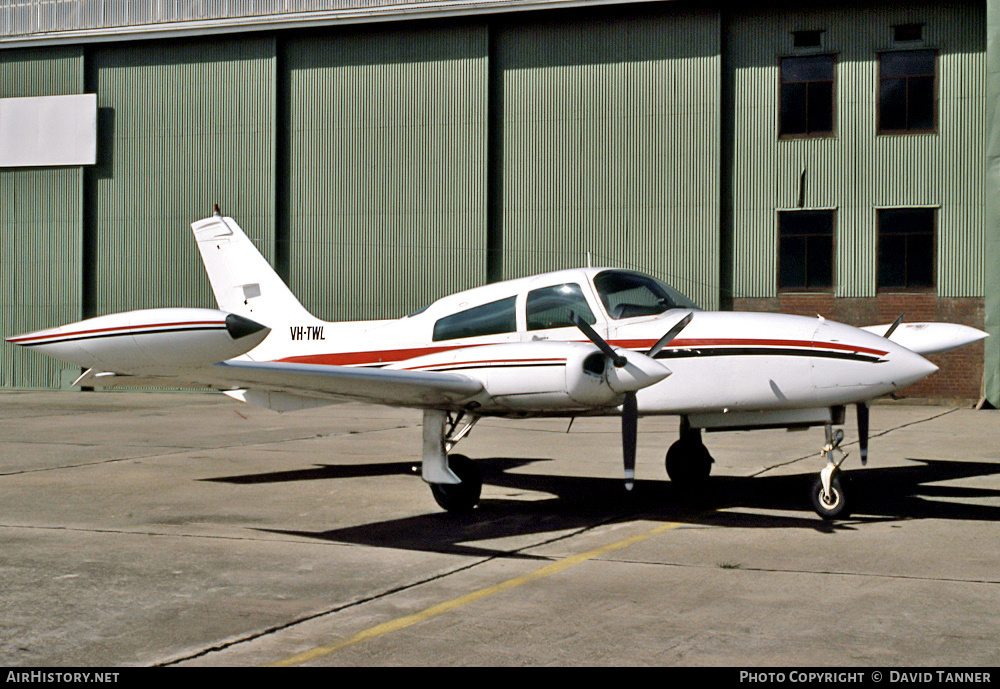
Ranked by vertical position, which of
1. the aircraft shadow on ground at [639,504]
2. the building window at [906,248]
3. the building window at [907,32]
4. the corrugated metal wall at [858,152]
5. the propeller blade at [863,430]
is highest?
the building window at [907,32]

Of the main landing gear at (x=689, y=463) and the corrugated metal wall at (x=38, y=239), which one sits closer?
the main landing gear at (x=689, y=463)

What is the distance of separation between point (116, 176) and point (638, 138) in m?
16.9

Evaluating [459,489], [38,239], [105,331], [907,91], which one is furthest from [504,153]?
[105,331]

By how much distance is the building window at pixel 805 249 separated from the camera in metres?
28.1

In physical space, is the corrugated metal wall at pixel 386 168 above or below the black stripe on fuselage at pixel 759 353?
above

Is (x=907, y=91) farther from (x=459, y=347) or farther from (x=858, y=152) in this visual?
(x=459, y=347)

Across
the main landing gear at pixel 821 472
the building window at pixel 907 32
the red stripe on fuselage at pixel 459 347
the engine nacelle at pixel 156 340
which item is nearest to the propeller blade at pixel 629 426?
the red stripe on fuselage at pixel 459 347

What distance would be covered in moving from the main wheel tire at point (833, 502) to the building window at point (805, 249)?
19762 mm

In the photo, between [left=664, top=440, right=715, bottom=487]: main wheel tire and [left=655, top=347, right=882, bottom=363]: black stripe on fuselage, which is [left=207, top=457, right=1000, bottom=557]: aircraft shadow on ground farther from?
[left=655, top=347, right=882, bottom=363]: black stripe on fuselage

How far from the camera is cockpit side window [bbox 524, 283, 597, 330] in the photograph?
10.2 metres

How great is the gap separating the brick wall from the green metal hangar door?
70 mm

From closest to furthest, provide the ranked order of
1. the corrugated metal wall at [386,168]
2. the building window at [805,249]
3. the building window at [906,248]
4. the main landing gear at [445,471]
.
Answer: the main landing gear at [445,471] → the building window at [906,248] → the building window at [805,249] → the corrugated metal wall at [386,168]

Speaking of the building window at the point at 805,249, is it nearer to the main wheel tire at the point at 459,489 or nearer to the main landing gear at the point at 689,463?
the main landing gear at the point at 689,463

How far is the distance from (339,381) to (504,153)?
869 inches
